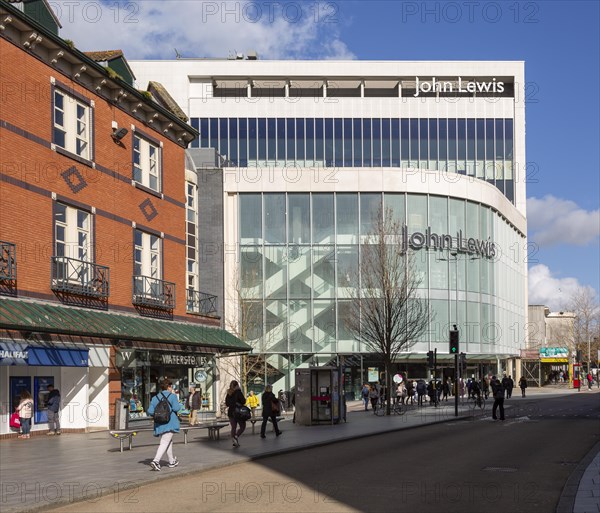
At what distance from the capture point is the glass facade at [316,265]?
55594 mm

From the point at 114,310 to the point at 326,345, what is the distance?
87.2 feet

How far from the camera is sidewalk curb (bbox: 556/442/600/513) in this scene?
40.3 ft

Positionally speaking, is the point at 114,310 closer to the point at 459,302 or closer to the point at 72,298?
the point at 72,298

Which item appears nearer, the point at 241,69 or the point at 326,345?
the point at 326,345

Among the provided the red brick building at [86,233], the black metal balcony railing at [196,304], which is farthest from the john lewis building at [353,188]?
the red brick building at [86,233]

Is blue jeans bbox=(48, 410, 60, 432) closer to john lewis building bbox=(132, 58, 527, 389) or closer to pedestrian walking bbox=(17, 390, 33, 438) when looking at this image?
pedestrian walking bbox=(17, 390, 33, 438)

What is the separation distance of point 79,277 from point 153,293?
18.7 feet

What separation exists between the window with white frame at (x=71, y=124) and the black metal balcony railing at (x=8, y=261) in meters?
4.33

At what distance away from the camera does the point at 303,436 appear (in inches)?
1040

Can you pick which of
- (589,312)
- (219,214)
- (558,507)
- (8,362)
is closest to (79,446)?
(8,362)

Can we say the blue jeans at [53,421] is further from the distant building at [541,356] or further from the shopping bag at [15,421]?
the distant building at [541,356]

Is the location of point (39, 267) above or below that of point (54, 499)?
above

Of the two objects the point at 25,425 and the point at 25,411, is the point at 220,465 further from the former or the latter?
the point at 25,425

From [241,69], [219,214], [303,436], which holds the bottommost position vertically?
[303,436]
